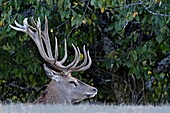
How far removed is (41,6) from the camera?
8.97m

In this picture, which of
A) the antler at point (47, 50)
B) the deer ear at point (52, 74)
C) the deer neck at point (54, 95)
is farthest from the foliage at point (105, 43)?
the deer neck at point (54, 95)

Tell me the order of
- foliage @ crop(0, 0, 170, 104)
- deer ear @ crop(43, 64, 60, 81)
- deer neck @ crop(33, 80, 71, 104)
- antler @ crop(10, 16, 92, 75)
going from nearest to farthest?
deer neck @ crop(33, 80, 71, 104) < deer ear @ crop(43, 64, 60, 81) < antler @ crop(10, 16, 92, 75) < foliage @ crop(0, 0, 170, 104)

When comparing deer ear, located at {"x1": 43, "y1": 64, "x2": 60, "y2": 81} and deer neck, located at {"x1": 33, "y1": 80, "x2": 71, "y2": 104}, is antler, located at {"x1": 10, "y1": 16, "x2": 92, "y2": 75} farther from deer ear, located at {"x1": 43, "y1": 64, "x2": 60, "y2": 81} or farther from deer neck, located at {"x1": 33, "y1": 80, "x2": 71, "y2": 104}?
deer neck, located at {"x1": 33, "y1": 80, "x2": 71, "y2": 104}

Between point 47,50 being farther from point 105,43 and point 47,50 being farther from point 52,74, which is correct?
point 105,43

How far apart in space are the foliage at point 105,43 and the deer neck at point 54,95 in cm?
108

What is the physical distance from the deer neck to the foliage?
108 cm

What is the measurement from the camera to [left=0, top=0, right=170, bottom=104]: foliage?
8.91m

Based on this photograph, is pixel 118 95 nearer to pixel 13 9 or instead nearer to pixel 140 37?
pixel 140 37

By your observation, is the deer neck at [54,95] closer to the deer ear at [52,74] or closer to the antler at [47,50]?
the deer ear at [52,74]

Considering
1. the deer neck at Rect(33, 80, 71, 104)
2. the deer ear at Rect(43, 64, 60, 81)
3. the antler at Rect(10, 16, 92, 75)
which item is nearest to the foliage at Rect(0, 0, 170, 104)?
the antler at Rect(10, 16, 92, 75)

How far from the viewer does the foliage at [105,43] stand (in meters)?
8.91

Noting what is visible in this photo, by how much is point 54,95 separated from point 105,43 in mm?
2619

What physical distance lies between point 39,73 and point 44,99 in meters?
2.75

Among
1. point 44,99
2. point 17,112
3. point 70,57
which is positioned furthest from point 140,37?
point 17,112
